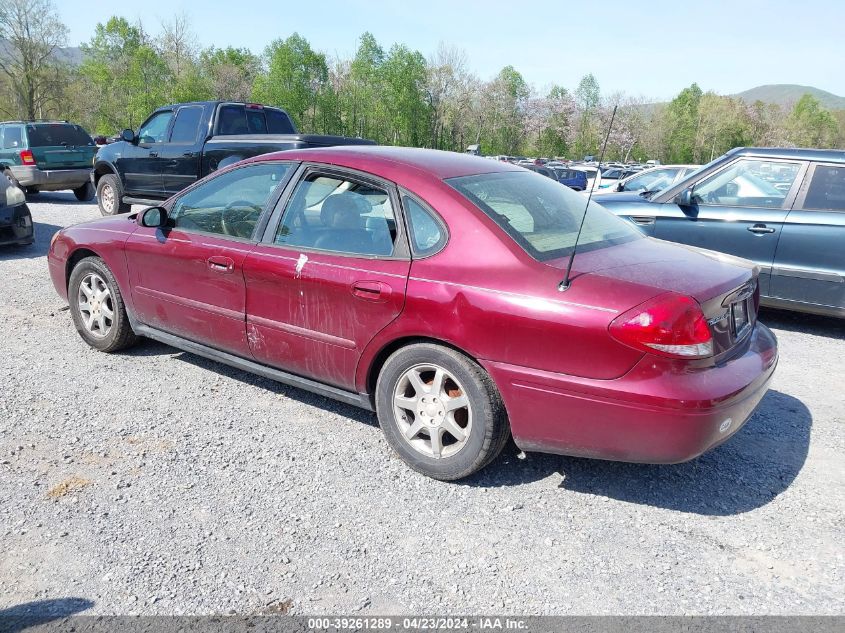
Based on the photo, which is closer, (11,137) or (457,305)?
(457,305)

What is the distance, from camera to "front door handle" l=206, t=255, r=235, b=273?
13.1 feet

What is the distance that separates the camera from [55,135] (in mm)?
14797

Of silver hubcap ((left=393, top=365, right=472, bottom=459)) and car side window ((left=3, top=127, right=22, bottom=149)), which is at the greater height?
car side window ((left=3, top=127, right=22, bottom=149))

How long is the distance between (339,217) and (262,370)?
1.08 metres

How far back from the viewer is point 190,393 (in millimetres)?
4379

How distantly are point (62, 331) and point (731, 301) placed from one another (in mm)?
5216

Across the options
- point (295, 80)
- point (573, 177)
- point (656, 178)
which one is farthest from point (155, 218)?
point (295, 80)

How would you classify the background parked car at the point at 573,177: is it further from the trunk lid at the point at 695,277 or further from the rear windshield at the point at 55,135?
the trunk lid at the point at 695,277

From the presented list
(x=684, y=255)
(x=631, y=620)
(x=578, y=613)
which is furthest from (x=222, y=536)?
(x=684, y=255)

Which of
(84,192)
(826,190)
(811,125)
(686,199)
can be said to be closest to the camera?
(826,190)

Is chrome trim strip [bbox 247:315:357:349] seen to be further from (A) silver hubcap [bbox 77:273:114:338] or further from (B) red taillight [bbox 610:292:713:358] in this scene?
(A) silver hubcap [bbox 77:273:114:338]

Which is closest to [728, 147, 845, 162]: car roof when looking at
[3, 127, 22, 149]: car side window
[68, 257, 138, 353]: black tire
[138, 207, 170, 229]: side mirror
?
[138, 207, 170, 229]: side mirror

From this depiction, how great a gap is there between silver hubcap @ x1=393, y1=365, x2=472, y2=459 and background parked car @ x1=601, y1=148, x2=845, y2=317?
4.22 meters

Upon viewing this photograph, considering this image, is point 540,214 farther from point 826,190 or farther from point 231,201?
point 826,190
